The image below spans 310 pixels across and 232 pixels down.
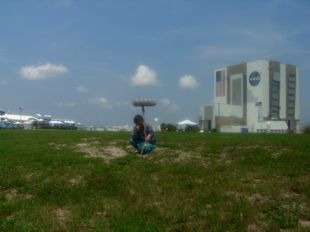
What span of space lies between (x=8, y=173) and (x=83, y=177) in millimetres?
2172

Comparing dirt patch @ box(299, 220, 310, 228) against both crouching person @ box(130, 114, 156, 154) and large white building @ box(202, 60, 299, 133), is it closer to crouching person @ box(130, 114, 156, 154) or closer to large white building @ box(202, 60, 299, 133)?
crouching person @ box(130, 114, 156, 154)

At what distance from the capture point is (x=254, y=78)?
492 ft

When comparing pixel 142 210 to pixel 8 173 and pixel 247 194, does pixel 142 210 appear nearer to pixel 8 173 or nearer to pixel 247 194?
pixel 247 194

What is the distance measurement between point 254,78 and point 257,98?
282 inches

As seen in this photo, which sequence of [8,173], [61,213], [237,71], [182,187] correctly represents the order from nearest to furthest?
[61,213] < [182,187] < [8,173] < [237,71]

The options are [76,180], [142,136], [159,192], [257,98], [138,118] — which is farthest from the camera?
[257,98]

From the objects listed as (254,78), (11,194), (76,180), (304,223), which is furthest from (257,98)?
(304,223)

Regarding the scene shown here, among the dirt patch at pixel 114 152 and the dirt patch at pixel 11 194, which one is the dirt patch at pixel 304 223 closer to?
the dirt patch at pixel 11 194

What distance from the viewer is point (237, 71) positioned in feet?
513

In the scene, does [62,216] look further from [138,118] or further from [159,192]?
[138,118]

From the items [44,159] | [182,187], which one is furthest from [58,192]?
[44,159]

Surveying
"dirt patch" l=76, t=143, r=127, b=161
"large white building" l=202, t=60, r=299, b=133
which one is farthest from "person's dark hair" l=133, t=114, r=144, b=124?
"large white building" l=202, t=60, r=299, b=133

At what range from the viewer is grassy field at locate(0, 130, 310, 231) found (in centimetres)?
802

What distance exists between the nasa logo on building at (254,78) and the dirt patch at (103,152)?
450 feet
